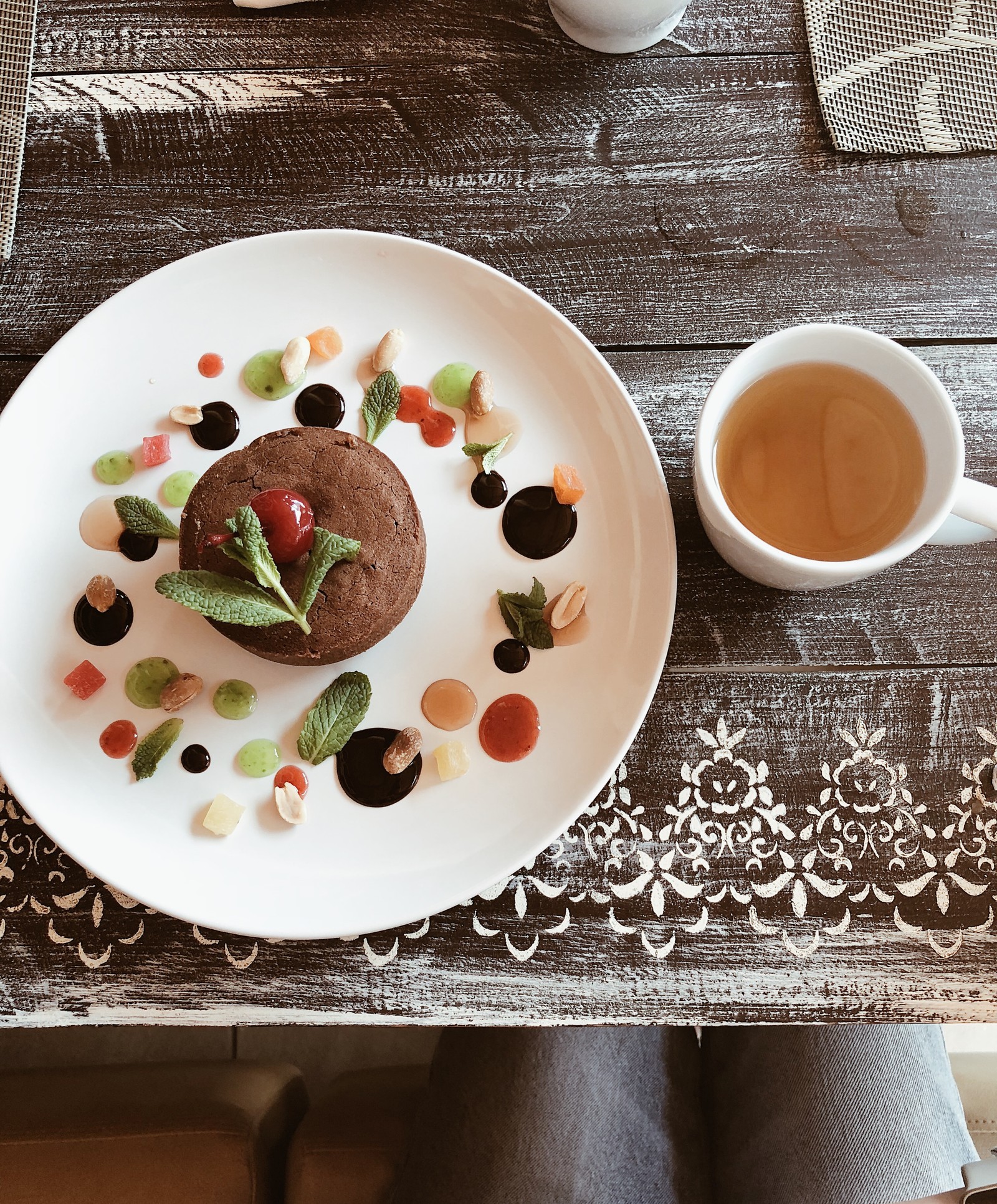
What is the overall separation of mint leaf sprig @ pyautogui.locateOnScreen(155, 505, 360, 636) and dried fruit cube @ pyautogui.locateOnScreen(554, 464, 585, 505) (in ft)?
0.89

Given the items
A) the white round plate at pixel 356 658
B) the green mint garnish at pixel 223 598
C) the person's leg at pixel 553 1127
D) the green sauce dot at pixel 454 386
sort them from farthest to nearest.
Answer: the person's leg at pixel 553 1127 → the green sauce dot at pixel 454 386 → the white round plate at pixel 356 658 → the green mint garnish at pixel 223 598

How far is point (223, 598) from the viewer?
90 cm

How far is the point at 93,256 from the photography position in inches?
45.9

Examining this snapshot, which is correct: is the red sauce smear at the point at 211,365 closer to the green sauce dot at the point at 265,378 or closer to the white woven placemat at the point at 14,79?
the green sauce dot at the point at 265,378

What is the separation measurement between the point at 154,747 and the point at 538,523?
0.54 metres

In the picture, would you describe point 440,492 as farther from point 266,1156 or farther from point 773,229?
point 266,1156

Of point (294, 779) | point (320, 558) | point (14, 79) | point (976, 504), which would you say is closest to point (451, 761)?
point (294, 779)

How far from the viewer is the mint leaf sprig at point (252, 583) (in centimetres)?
88

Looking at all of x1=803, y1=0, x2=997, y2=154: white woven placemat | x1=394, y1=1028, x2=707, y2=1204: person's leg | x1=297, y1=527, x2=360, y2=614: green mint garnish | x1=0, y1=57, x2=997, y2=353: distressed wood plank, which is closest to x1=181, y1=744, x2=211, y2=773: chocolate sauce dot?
x1=297, y1=527, x2=360, y2=614: green mint garnish

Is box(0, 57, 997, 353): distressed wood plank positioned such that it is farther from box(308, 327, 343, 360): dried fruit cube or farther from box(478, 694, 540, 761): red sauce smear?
box(478, 694, 540, 761): red sauce smear

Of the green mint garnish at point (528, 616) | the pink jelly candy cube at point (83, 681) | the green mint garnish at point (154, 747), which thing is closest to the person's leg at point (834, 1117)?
the green mint garnish at point (528, 616)

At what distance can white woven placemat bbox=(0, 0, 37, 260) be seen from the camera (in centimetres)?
118

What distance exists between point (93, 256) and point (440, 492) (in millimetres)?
593

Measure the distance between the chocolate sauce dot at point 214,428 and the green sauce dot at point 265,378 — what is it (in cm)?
4
